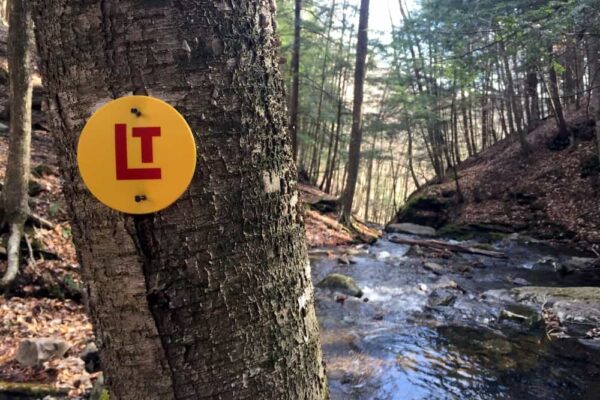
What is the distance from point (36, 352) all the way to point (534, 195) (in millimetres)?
15321

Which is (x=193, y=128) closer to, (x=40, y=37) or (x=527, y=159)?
(x=40, y=37)

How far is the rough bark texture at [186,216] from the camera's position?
81 centimetres

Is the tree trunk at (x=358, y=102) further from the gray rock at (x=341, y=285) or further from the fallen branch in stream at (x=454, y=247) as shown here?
the gray rock at (x=341, y=285)

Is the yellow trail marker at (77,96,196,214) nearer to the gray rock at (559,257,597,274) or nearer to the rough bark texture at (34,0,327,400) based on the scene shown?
the rough bark texture at (34,0,327,400)

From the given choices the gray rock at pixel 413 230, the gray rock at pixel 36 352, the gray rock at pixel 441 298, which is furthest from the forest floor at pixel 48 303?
the gray rock at pixel 413 230

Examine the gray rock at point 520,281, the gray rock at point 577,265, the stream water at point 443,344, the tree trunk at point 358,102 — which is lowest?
the stream water at point 443,344

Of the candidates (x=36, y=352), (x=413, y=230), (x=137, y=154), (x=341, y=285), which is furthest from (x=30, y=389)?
(x=413, y=230)

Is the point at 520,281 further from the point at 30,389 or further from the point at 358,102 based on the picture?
the point at 30,389

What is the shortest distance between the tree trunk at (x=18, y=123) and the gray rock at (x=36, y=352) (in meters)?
2.07

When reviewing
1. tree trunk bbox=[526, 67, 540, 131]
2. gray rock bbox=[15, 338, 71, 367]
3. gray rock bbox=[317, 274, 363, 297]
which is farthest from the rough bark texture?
tree trunk bbox=[526, 67, 540, 131]

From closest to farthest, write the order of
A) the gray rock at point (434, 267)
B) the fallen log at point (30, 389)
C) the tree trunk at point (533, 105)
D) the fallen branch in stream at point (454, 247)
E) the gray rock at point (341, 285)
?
1. the fallen log at point (30, 389)
2. the gray rock at point (341, 285)
3. the gray rock at point (434, 267)
4. the fallen branch in stream at point (454, 247)
5. the tree trunk at point (533, 105)

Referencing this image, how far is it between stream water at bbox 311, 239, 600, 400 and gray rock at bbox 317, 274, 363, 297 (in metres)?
0.18

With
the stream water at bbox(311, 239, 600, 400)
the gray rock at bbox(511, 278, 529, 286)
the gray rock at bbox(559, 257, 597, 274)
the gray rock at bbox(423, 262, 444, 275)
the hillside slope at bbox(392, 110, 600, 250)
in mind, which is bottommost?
the stream water at bbox(311, 239, 600, 400)

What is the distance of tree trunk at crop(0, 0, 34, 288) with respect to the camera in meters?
5.87
